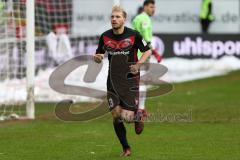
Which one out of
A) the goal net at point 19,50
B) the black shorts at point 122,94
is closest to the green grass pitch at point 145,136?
the goal net at point 19,50

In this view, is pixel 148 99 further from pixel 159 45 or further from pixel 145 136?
pixel 159 45

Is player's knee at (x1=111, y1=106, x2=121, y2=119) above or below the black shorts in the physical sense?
below

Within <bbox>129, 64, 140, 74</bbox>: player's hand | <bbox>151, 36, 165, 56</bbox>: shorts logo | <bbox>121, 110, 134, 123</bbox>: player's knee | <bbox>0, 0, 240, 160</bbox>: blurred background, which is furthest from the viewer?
<bbox>151, 36, 165, 56</bbox>: shorts logo

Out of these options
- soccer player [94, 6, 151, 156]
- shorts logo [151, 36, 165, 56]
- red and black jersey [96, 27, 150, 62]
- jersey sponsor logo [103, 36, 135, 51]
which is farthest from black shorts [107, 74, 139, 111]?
shorts logo [151, 36, 165, 56]

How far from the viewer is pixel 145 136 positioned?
13484 millimetres

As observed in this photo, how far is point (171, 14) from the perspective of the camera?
31.7 meters

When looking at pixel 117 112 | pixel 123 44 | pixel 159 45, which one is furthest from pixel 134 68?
pixel 159 45

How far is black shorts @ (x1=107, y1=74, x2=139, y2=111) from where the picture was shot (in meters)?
11.2

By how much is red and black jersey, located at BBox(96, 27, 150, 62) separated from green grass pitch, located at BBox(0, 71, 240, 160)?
1555mm

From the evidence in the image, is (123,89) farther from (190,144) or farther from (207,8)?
(207,8)

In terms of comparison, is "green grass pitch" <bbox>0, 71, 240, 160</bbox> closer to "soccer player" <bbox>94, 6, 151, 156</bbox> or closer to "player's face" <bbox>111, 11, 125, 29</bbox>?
"soccer player" <bbox>94, 6, 151, 156</bbox>

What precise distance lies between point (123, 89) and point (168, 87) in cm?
675

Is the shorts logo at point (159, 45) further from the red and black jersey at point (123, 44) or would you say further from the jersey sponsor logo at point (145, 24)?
the red and black jersey at point (123, 44)

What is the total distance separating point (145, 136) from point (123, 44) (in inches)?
111
